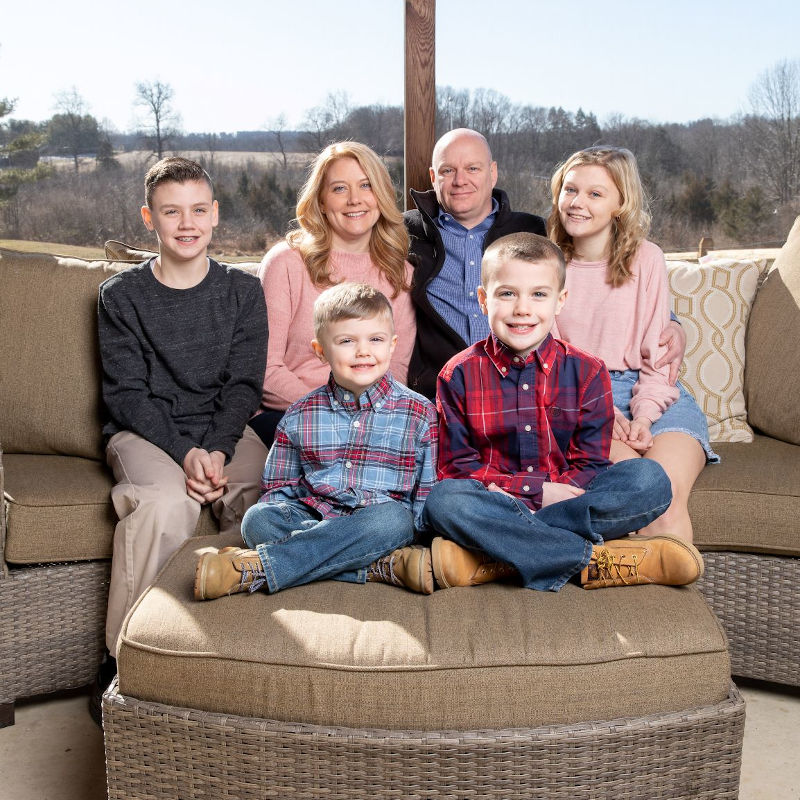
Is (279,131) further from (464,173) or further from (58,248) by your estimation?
(464,173)

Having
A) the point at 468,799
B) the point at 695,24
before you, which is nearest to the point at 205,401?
the point at 468,799

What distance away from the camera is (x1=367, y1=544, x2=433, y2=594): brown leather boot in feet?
5.58

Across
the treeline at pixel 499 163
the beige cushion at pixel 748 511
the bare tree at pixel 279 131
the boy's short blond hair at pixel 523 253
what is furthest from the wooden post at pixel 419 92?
the beige cushion at pixel 748 511

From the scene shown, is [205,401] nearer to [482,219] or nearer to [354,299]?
[354,299]

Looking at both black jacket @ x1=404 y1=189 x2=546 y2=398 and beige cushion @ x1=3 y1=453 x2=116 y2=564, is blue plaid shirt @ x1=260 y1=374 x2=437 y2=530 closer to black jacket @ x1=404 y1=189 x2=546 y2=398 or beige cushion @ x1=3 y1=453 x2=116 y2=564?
beige cushion @ x1=3 y1=453 x2=116 y2=564

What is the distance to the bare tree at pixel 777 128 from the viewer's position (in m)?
4.03

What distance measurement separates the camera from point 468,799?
1.53 m

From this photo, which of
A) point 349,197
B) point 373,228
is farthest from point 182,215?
point 373,228

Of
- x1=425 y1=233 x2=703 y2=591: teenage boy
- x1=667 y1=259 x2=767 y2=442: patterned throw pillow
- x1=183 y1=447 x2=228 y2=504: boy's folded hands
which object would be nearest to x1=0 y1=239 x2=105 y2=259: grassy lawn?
x1=183 y1=447 x2=228 y2=504: boy's folded hands

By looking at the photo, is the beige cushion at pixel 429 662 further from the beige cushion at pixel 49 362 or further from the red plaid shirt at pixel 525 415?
the beige cushion at pixel 49 362

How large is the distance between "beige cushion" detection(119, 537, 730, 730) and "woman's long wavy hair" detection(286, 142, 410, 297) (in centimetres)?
119

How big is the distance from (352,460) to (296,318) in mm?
699

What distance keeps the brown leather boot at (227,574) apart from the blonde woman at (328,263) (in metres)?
0.78

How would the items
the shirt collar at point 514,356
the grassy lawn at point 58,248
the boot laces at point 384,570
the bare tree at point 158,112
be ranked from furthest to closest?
the grassy lawn at point 58,248, the bare tree at point 158,112, the shirt collar at point 514,356, the boot laces at point 384,570
